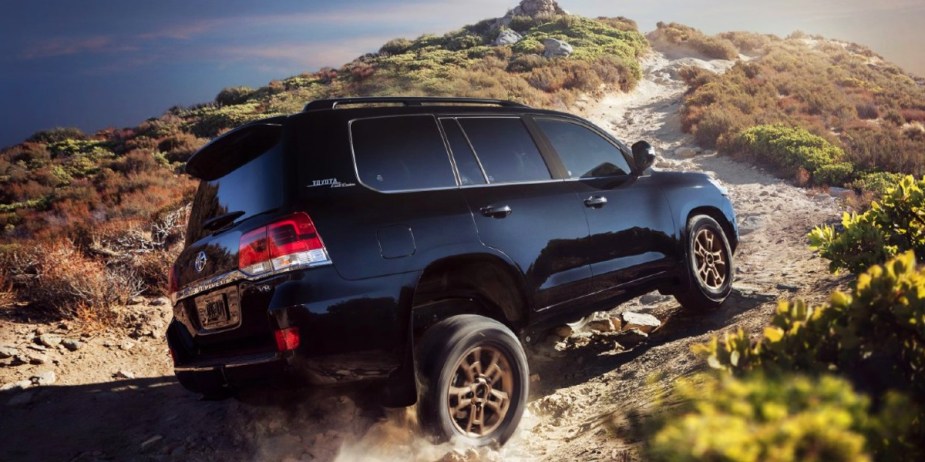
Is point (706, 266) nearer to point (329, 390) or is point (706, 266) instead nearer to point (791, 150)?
point (329, 390)

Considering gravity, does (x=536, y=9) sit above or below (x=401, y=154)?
above

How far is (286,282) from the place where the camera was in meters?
2.85

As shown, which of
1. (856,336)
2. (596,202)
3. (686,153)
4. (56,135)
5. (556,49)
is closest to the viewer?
(856,336)

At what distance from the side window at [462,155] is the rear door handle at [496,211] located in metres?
0.19

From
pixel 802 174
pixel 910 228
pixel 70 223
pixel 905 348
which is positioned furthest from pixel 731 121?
pixel 905 348

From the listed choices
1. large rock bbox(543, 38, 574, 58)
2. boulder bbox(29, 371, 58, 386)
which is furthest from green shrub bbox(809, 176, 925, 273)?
large rock bbox(543, 38, 574, 58)

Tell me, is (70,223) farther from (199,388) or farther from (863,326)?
(863,326)

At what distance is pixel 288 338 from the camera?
2.83m

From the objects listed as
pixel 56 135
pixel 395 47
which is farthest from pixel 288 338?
pixel 395 47

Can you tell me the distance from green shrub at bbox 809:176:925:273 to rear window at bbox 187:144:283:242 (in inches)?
144

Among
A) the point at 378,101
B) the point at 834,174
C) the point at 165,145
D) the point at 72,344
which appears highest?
the point at 165,145

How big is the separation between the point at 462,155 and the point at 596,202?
42.0 inches

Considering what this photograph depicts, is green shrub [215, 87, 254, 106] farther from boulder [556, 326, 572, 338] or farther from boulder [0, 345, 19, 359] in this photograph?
boulder [556, 326, 572, 338]

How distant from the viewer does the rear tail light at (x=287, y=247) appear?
2871 mm
